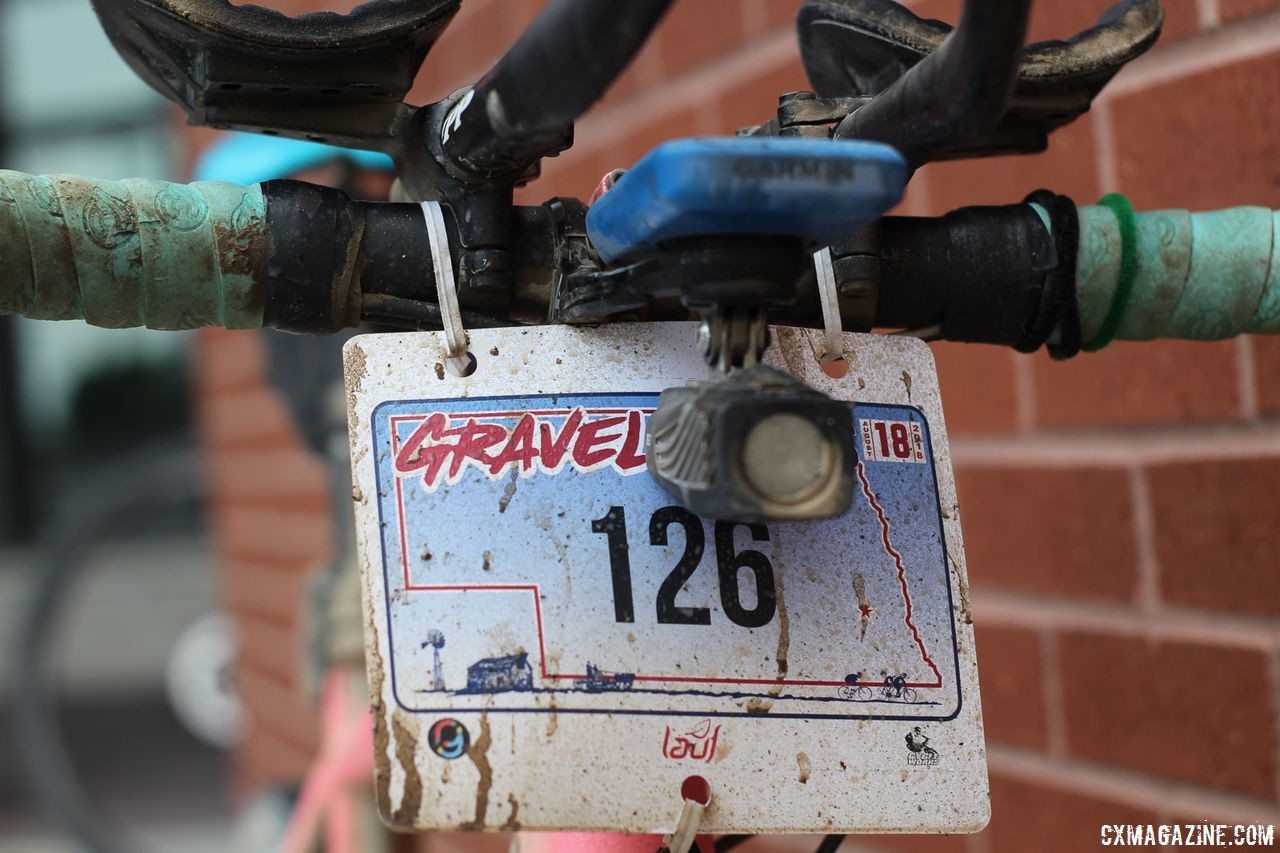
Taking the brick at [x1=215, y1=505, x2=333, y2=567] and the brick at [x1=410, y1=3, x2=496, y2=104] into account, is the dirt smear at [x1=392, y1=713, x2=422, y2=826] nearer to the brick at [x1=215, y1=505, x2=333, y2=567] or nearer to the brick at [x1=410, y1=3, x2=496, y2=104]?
the brick at [x1=410, y1=3, x2=496, y2=104]

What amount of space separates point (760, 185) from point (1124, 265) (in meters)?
0.23

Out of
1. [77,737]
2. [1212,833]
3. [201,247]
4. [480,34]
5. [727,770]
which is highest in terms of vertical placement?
[480,34]

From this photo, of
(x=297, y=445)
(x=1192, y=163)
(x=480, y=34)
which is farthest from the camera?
(x=297, y=445)

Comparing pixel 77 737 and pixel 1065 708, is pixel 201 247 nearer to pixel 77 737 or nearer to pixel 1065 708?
pixel 1065 708

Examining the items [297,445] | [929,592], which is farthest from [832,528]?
[297,445]

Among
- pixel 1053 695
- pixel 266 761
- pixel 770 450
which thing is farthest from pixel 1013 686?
pixel 266 761

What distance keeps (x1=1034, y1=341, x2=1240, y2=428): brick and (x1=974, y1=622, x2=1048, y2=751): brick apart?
0.65ft

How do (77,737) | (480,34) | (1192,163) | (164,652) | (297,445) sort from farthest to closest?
(164,652), (77,737), (297,445), (480,34), (1192,163)

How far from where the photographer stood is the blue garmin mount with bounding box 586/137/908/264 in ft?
1.17

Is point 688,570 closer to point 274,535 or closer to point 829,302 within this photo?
point 829,302

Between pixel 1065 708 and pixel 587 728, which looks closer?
pixel 587 728

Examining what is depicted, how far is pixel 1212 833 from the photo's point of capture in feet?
2.93

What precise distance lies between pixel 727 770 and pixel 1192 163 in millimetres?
625

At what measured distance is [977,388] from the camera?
1.12 m
